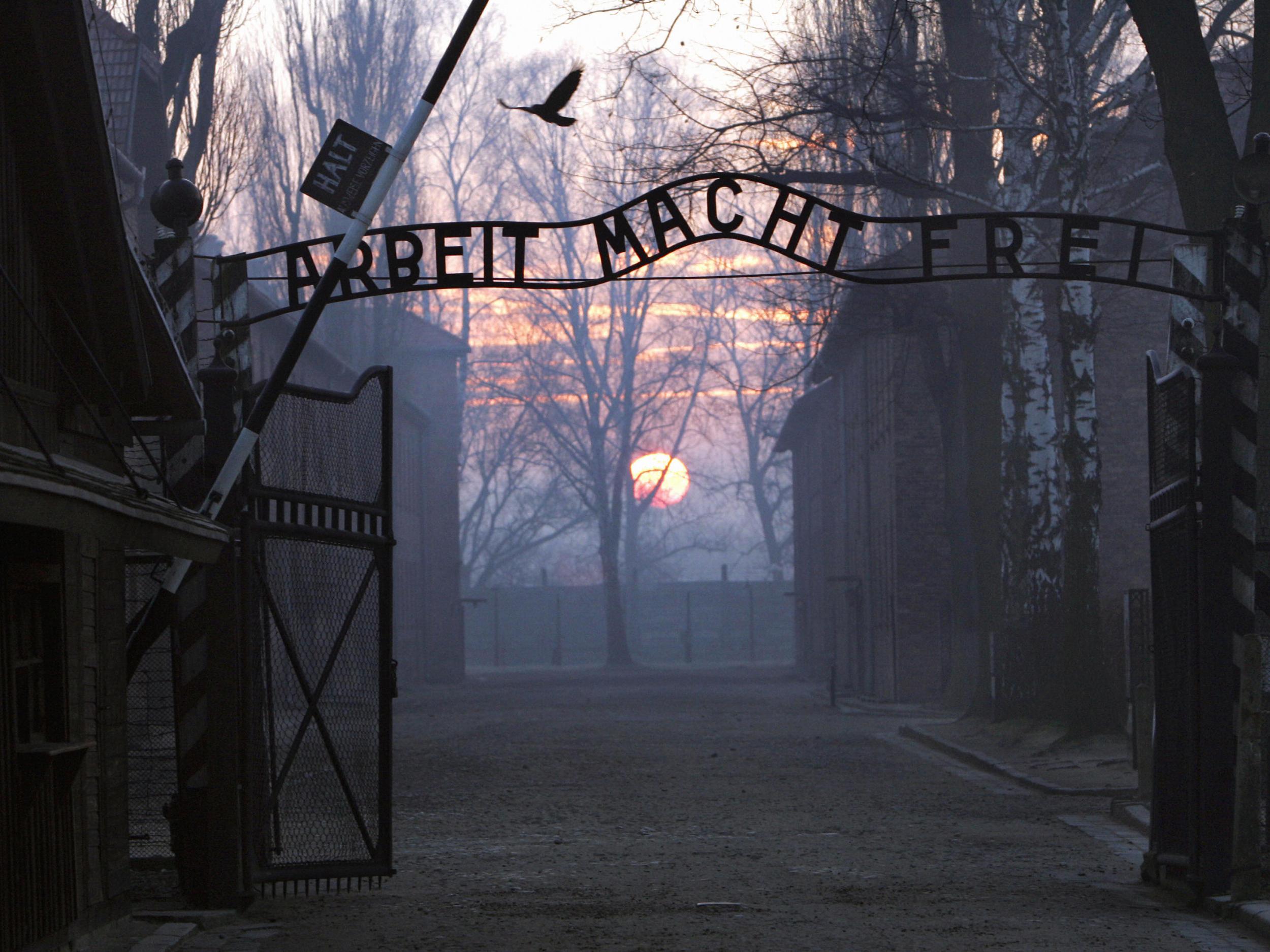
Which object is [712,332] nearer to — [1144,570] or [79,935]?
[1144,570]

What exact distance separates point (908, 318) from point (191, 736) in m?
18.1

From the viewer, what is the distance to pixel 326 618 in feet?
35.3

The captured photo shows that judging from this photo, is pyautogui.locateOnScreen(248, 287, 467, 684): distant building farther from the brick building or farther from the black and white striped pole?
the black and white striped pole

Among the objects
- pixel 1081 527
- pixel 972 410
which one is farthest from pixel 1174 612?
pixel 972 410

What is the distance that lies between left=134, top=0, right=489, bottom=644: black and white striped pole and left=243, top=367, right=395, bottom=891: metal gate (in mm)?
322

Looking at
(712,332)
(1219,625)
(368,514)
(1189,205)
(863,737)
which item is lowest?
(863,737)

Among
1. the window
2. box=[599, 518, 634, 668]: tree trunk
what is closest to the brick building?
the window

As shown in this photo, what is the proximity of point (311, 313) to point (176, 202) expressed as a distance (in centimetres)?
113

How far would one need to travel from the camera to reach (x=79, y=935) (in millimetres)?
7707

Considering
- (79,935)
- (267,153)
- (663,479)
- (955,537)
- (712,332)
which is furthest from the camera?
(663,479)

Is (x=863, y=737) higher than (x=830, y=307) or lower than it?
lower

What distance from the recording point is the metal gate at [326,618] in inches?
373

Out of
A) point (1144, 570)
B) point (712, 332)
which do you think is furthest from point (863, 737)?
point (712, 332)

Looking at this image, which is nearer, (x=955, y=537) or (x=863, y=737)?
(x=863, y=737)
